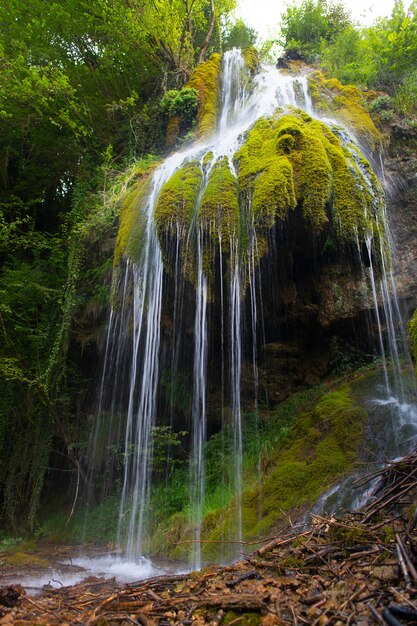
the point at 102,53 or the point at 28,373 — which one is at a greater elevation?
the point at 102,53

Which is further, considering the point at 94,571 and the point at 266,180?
the point at 266,180

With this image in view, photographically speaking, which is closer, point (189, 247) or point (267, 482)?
point (267, 482)

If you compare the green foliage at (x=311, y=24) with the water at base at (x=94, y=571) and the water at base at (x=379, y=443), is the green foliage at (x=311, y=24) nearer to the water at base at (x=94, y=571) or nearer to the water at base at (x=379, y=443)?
the water at base at (x=379, y=443)

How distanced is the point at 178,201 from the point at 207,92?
21.5ft

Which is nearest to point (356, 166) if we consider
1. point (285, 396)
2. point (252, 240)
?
point (252, 240)

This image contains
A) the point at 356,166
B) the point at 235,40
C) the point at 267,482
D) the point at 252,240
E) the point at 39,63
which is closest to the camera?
the point at 267,482

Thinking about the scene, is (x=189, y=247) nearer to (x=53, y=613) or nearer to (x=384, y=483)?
(x=384, y=483)

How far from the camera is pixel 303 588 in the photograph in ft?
6.37

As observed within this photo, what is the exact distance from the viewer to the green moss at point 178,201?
20.9 ft

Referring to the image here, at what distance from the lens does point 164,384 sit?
26.9ft

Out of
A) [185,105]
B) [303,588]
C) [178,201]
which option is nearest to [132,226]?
[178,201]

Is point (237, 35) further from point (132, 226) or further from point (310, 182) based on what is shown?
point (310, 182)

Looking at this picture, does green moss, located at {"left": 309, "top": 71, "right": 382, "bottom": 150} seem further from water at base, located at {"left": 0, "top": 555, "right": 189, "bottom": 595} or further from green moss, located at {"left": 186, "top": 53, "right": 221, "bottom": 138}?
water at base, located at {"left": 0, "top": 555, "right": 189, "bottom": 595}

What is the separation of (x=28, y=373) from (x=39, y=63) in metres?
9.24
